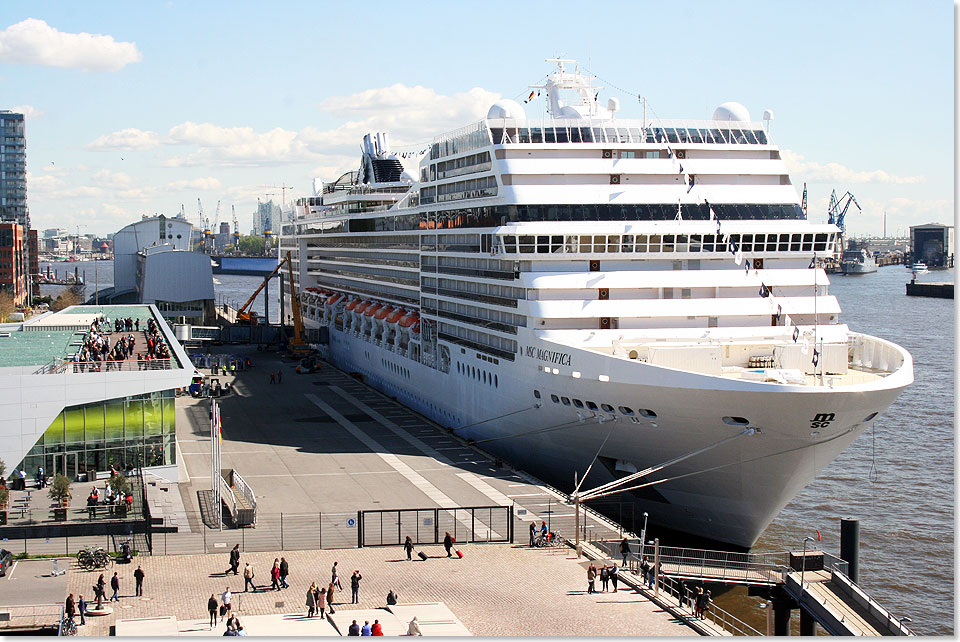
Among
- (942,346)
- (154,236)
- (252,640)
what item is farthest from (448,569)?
(154,236)

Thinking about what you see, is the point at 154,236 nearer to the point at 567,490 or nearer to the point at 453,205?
the point at 453,205

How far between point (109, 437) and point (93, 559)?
856 centimetres

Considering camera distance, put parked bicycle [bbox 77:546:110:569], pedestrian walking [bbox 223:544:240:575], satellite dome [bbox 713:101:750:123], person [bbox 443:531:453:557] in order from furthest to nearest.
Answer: satellite dome [bbox 713:101:750:123]
person [bbox 443:531:453:557]
parked bicycle [bbox 77:546:110:569]
pedestrian walking [bbox 223:544:240:575]

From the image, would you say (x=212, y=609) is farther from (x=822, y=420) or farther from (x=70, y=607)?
(x=822, y=420)

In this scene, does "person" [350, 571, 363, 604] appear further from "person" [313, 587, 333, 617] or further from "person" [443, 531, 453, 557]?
"person" [443, 531, 453, 557]

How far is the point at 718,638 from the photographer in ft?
77.2

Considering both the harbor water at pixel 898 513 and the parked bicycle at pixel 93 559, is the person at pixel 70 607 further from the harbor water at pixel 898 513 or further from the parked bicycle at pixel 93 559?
the harbor water at pixel 898 513

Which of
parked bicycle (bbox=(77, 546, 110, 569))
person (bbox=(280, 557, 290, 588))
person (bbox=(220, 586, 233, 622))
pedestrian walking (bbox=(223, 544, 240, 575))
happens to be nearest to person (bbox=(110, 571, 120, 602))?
parked bicycle (bbox=(77, 546, 110, 569))

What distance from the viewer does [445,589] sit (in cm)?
2692

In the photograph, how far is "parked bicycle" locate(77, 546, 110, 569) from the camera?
2820 centimetres

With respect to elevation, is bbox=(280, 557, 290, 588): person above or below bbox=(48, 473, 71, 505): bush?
below

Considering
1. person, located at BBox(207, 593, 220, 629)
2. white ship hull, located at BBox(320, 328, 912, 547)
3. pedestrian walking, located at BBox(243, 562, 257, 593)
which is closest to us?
person, located at BBox(207, 593, 220, 629)

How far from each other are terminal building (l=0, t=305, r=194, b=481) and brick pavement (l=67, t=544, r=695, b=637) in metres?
7.31

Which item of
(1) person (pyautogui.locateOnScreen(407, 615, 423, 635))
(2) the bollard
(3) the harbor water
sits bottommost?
(3) the harbor water
